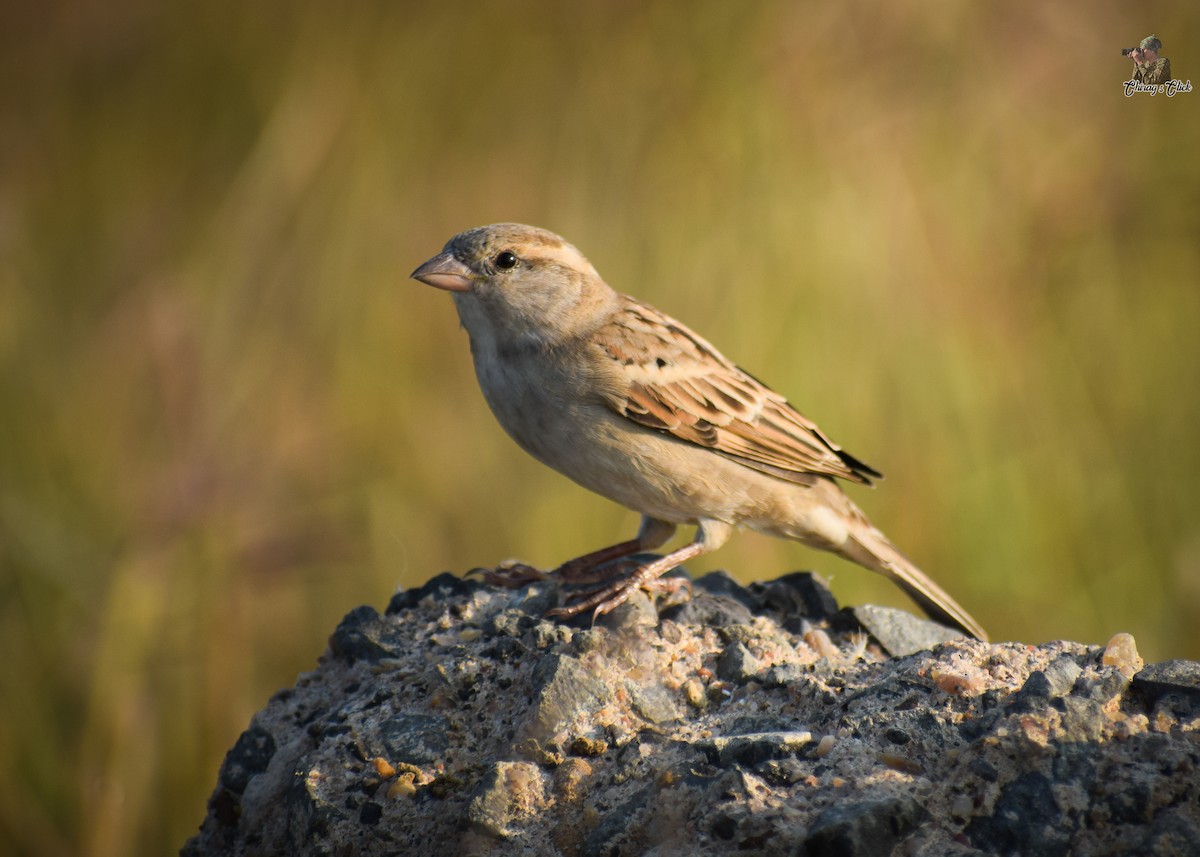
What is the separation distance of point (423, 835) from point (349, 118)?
371 cm

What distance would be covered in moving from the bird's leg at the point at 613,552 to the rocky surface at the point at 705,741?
1.63 ft

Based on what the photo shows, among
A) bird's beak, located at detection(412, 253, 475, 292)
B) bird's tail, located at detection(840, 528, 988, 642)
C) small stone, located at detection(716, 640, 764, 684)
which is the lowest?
small stone, located at detection(716, 640, 764, 684)

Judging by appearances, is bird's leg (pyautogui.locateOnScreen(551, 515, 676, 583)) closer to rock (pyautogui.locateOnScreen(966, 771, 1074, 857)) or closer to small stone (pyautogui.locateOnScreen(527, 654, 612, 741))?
small stone (pyautogui.locateOnScreen(527, 654, 612, 741))

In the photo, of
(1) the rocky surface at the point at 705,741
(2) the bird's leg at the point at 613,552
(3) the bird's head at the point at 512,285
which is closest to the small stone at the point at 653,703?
(1) the rocky surface at the point at 705,741

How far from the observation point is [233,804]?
300cm

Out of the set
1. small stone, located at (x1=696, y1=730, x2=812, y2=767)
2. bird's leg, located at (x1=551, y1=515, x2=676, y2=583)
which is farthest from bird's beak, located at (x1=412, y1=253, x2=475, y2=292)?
small stone, located at (x1=696, y1=730, x2=812, y2=767)

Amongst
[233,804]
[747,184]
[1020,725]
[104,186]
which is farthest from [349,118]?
[1020,725]

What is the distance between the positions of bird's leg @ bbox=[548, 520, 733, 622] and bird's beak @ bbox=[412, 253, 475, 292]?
1122mm

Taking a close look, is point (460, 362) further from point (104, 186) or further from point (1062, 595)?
point (1062, 595)

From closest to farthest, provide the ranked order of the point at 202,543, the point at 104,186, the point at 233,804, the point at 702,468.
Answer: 1. the point at 233,804
2. the point at 702,468
3. the point at 202,543
4. the point at 104,186

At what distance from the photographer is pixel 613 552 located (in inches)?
158

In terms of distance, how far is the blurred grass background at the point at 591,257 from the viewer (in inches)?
189

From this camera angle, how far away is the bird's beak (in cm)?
404

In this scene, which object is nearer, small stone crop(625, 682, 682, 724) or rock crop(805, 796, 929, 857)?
rock crop(805, 796, 929, 857)
